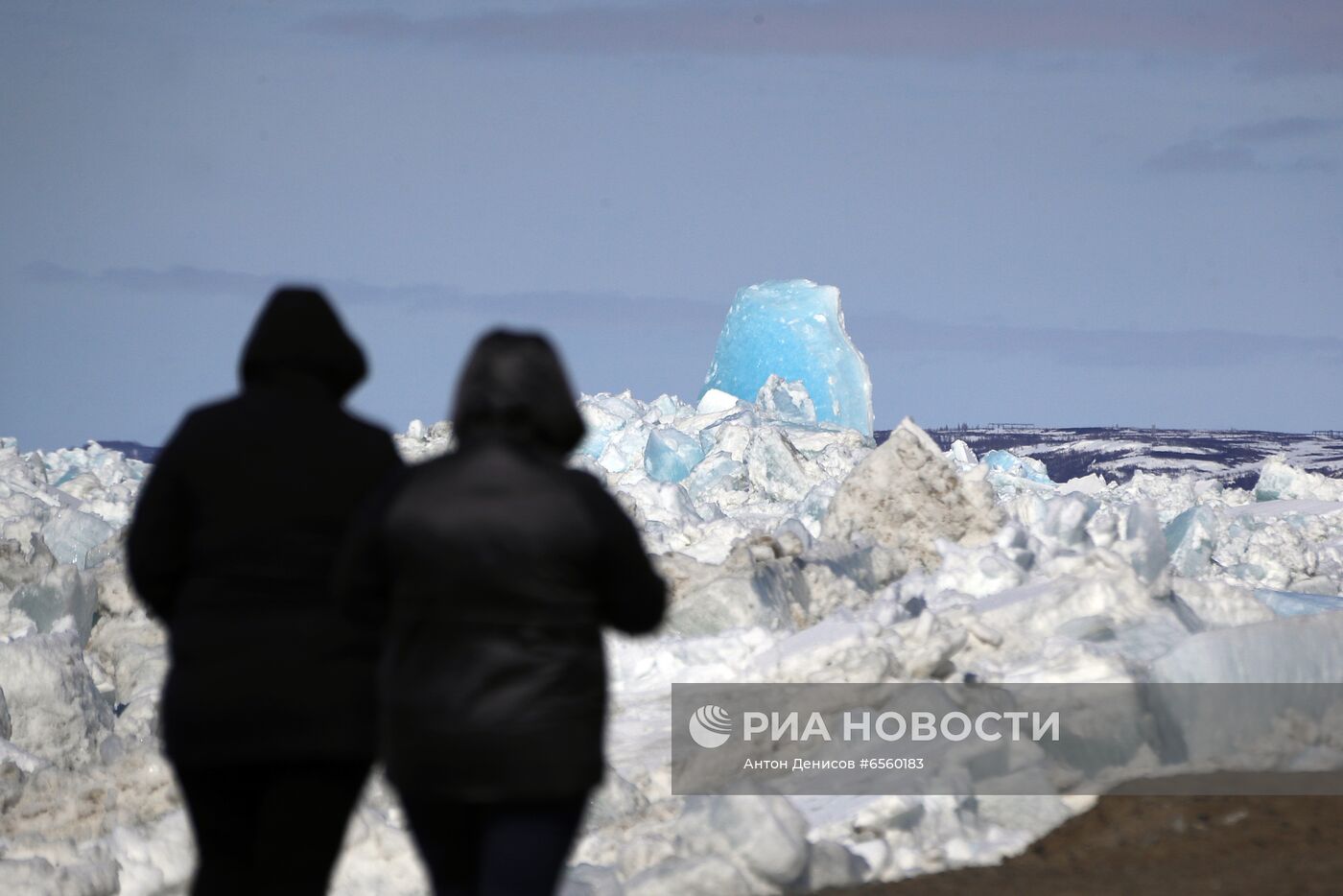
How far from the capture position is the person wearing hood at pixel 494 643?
2562mm

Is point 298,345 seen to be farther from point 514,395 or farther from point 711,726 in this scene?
point 711,726

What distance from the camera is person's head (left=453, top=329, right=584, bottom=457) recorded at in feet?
8.92

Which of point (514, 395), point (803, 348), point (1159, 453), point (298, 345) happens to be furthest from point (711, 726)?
point (1159, 453)

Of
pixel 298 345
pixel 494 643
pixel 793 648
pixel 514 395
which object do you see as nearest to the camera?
pixel 494 643

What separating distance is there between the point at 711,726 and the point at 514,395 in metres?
5.03

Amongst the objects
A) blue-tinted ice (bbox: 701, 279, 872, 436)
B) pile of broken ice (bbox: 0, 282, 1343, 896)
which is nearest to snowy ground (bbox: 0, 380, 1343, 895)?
pile of broken ice (bbox: 0, 282, 1343, 896)

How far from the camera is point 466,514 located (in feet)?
8.54

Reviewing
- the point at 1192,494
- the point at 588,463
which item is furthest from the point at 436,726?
the point at 1192,494

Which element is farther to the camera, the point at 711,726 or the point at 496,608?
the point at 711,726

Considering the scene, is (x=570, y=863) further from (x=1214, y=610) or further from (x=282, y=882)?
(x=1214, y=610)

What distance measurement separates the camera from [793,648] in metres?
8.02

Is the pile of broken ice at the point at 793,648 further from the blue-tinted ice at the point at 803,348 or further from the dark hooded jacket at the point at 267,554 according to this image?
the blue-tinted ice at the point at 803,348

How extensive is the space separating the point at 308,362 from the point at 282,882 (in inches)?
34.4

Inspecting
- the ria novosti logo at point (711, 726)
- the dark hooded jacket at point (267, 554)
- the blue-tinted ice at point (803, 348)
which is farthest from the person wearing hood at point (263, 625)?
the blue-tinted ice at point (803, 348)
